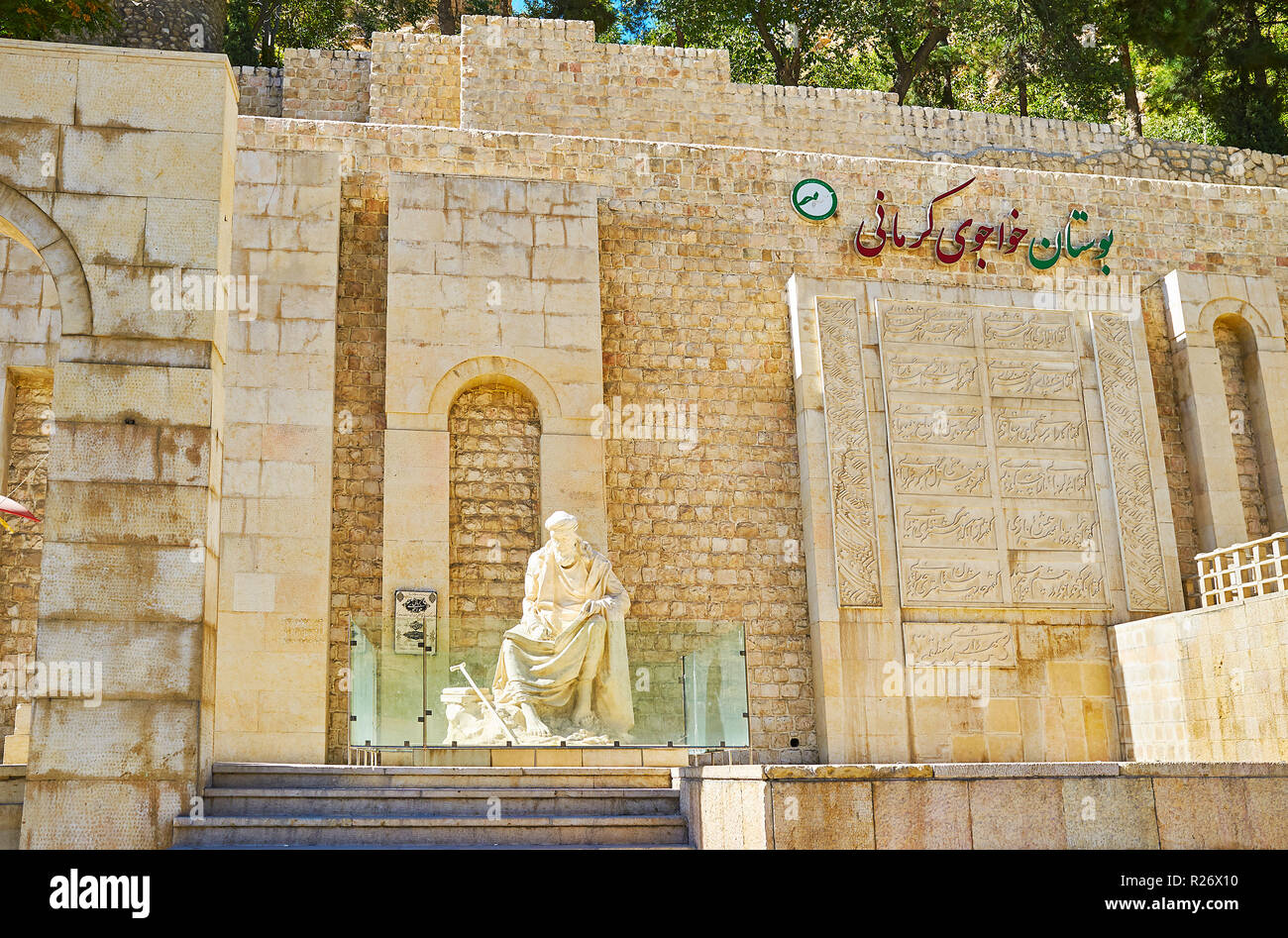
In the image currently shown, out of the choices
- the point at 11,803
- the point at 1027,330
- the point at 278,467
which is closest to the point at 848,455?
the point at 1027,330

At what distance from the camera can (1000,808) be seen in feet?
22.5

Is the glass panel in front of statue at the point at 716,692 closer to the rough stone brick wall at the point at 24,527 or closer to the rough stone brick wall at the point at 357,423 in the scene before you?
the rough stone brick wall at the point at 357,423

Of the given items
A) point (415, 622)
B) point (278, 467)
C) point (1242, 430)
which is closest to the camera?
point (415, 622)

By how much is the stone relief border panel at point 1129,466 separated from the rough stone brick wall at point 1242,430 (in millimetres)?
1411

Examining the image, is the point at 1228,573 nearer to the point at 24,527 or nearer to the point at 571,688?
the point at 571,688

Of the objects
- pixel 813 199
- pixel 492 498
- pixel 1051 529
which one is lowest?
pixel 1051 529

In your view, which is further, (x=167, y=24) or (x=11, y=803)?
(x=167, y=24)

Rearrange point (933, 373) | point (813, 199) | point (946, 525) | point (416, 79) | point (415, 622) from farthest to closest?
point (416, 79), point (813, 199), point (933, 373), point (946, 525), point (415, 622)

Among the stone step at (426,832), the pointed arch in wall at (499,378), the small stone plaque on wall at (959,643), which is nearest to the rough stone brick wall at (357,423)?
the pointed arch in wall at (499,378)

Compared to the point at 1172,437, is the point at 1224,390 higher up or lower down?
higher up

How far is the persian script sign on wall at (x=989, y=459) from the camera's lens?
14.1 metres

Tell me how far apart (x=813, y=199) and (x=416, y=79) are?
6.03 metres
